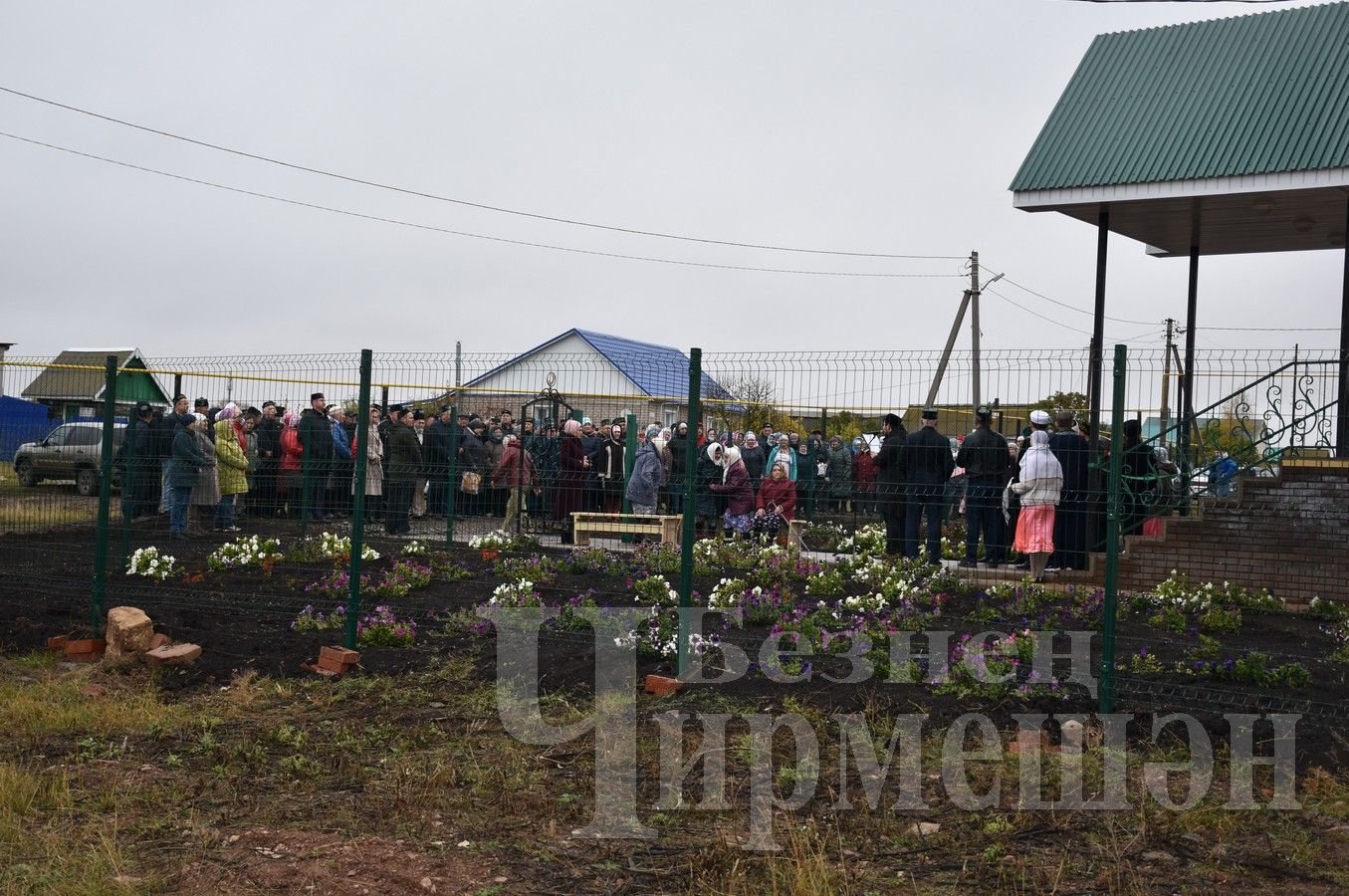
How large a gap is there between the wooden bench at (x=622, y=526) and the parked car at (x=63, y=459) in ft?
16.8

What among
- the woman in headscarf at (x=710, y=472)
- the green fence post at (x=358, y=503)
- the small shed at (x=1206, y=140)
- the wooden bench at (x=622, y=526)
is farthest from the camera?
the wooden bench at (x=622, y=526)

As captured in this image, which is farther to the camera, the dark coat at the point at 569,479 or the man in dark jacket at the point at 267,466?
the dark coat at the point at 569,479

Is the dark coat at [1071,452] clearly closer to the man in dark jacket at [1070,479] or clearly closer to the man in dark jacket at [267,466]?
the man in dark jacket at [1070,479]

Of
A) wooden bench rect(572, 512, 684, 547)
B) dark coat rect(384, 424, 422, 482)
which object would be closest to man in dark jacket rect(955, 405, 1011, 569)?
wooden bench rect(572, 512, 684, 547)

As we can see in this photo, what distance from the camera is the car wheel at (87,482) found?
11.1 m

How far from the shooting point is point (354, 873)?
505 cm

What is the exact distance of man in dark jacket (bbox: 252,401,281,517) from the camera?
12.2 m

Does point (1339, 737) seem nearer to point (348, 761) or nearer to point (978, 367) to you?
point (978, 367)

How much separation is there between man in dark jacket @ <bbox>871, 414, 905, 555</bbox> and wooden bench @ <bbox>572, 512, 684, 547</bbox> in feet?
8.51

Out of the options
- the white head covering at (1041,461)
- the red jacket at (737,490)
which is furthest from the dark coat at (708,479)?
the white head covering at (1041,461)

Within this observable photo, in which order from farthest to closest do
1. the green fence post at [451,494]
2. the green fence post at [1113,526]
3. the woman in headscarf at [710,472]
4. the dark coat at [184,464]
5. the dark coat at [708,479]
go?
1. the dark coat at [184,464]
2. the green fence post at [451,494]
3. the woman in headscarf at [710,472]
4. the dark coat at [708,479]
5. the green fence post at [1113,526]

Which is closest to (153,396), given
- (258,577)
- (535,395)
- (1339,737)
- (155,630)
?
(535,395)

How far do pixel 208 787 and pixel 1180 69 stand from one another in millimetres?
13616

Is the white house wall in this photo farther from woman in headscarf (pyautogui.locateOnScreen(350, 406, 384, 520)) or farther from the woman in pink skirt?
the woman in pink skirt
